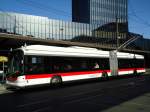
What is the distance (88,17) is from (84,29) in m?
13.4

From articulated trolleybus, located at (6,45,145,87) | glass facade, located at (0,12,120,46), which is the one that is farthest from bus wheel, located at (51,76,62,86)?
glass facade, located at (0,12,120,46)

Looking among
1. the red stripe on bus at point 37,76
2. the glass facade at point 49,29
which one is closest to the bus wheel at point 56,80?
the red stripe on bus at point 37,76

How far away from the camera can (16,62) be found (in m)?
14.0

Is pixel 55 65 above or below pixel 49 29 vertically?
below

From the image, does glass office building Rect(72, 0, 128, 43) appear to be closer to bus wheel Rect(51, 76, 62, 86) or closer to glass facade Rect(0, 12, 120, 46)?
glass facade Rect(0, 12, 120, 46)

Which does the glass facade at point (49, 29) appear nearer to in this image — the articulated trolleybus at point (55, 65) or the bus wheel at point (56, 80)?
the articulated trolleybus at point (55, 65)

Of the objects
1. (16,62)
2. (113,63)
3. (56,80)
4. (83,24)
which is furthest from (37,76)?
(83,24)

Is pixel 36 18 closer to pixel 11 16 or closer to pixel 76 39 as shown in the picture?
pixel 11 16

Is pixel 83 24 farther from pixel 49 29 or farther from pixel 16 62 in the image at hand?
pixel 16 62

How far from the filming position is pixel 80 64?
702 inches

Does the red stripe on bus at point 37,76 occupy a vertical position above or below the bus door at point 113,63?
below

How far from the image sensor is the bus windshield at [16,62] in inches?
538

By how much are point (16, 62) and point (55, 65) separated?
Result: 9.08 ft

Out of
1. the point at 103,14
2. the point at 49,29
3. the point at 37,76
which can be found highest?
the point at 103,14
